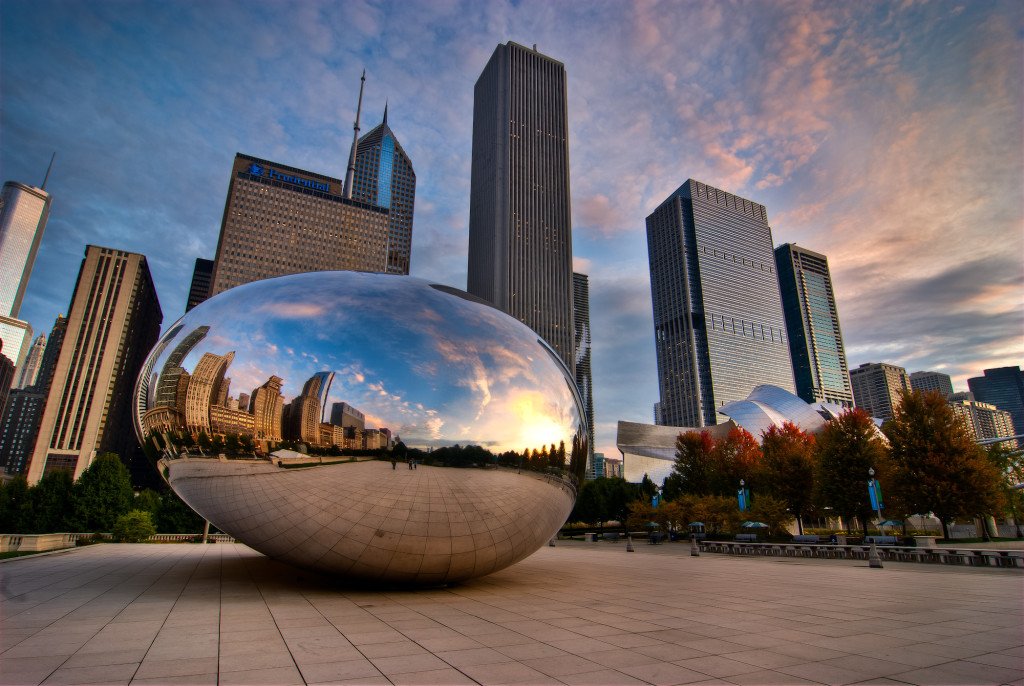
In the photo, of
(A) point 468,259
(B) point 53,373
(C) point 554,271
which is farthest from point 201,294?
(C) point 554,271

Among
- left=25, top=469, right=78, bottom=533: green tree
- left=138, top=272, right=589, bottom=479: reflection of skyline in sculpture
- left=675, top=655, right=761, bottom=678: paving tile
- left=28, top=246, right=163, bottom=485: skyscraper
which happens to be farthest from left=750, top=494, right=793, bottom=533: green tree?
left=28, top=246, right=163, bottom=485: skyscraper

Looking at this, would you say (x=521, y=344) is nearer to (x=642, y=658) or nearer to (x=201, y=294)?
(x=642, y=658)

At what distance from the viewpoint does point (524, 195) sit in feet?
563

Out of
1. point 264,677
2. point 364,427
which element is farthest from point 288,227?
point 264,677

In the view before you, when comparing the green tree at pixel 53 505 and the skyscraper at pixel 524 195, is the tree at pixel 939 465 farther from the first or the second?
the skyscraper at pixel 524 195

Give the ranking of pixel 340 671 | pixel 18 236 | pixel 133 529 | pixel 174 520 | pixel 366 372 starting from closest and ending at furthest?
pixel 340 671 < pixel 366 372 < pixel 133 529 < pixel 174 520 < pixel 18 236

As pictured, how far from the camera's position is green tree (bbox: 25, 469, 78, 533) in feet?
141

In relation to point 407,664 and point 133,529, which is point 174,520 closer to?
point 133,529

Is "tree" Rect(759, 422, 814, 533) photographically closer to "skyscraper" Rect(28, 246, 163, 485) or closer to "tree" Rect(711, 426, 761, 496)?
"tree" Rect(711, 426, 761, 496)

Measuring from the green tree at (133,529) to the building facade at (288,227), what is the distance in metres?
124

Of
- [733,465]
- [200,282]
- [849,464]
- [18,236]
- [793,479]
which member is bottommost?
[793,479]

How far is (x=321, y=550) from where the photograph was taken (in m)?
7.73

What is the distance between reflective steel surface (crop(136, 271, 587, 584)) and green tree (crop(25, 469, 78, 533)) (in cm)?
4916

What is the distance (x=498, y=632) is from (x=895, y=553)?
21938mm
